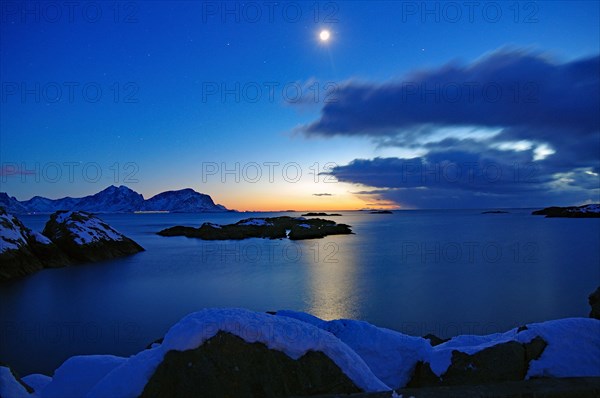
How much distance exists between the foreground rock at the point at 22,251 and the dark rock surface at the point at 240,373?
865 inches

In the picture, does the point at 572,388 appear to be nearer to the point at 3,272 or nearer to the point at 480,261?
the point at 3,272

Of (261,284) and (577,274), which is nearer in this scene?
(261,284)

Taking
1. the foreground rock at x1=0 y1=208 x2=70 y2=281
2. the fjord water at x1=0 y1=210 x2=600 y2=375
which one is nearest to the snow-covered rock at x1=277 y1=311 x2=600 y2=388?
the fjord water at x1=0 y1=210 x2=600 y2=375

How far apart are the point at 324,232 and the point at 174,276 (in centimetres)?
4187

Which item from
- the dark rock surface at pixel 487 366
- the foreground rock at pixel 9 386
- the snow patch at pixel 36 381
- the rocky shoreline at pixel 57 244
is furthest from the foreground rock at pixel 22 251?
the dark rock surface at pixel 487 366

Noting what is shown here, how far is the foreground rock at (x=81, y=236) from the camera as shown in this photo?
27.0m

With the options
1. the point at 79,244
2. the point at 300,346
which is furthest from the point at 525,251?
the point at 79,244

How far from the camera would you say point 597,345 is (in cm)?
620

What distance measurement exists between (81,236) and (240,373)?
28.6 metres

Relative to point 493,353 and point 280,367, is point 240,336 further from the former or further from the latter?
point 493,353

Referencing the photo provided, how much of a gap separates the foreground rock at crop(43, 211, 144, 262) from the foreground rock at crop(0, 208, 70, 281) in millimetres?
1330

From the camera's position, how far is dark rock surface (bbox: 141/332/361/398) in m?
4.20

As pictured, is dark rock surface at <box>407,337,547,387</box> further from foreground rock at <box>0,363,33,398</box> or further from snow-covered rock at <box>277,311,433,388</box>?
foreground rock at <box>0,363,33,398</box>

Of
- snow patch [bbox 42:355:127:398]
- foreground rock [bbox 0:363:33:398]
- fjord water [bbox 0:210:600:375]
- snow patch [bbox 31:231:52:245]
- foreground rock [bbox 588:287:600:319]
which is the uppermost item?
snow patch [bbox 31:231:52:245]
